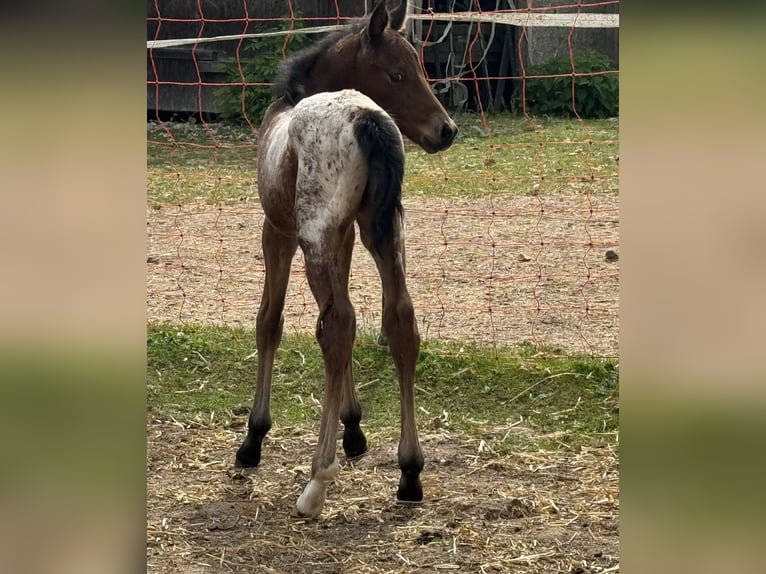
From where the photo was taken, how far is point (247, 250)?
7504 mm

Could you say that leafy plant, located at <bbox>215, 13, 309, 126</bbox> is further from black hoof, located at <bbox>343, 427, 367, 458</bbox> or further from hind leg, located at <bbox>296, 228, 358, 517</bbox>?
hind leg, located at <bbox>296, 228, 358, 517</bbox>

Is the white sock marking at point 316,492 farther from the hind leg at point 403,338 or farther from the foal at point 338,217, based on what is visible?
the hind leg at point 403,338

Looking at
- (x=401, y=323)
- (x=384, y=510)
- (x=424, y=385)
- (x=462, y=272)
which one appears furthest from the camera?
(x=462, y=272)

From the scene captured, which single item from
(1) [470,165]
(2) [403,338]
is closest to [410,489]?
(2) [403,338]

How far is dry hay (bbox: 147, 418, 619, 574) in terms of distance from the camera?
3.41 metres

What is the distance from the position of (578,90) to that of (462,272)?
6.20 meters

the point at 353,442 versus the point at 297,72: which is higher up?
the point at 297,72

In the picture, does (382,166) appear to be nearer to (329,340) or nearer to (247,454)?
(329,340)

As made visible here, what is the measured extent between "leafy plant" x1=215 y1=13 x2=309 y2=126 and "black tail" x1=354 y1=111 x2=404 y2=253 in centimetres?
850

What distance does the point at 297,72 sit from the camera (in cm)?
438

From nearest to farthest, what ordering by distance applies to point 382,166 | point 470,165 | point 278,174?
point 382,166, point 278,174, point 470,165
